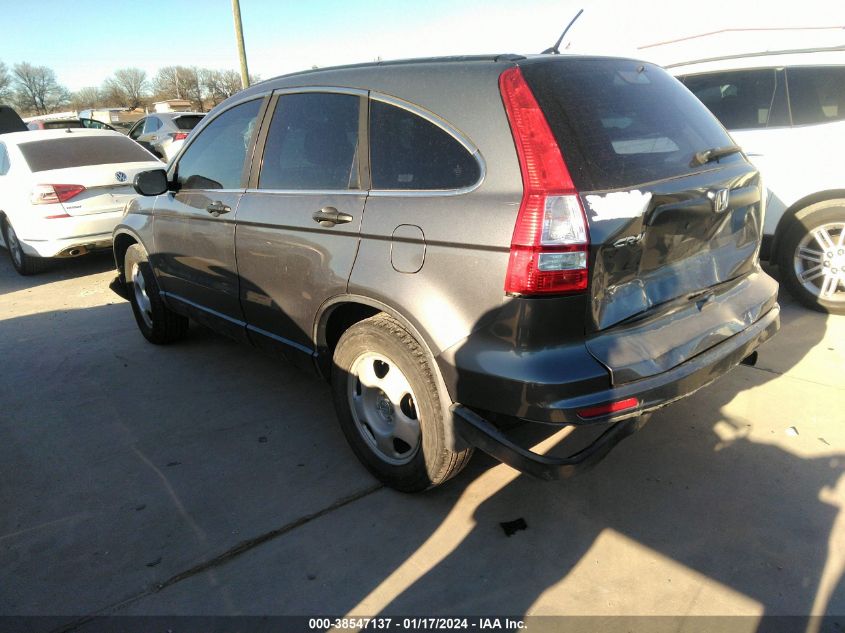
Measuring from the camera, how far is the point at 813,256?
4.72m

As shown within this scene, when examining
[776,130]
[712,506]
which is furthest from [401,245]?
[776,130]

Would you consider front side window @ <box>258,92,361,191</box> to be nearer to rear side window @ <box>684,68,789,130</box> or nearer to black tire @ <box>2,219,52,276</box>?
rear side window @ <box>684,68,789,130</box>

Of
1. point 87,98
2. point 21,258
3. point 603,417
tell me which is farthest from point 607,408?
point 87,98

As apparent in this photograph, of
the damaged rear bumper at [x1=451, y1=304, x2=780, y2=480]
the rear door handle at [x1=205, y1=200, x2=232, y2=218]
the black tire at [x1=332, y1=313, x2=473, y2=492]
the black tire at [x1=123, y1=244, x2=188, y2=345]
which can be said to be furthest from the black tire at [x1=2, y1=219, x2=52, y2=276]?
the damaged rear bumper at [x1=451, y1=304, x2=780, y2=480]

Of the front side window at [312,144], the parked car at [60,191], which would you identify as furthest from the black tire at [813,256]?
the parked car at [60,191]

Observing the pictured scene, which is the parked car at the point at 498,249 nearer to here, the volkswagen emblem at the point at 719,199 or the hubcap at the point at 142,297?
the volkswagen emblem at the point at 719,199

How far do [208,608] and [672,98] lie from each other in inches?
112

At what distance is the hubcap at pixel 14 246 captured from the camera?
743 centimetres

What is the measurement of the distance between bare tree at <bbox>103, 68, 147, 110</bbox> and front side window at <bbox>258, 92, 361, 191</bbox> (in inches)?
2747

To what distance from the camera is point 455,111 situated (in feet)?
7.93

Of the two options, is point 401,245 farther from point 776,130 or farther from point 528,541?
point 776,130

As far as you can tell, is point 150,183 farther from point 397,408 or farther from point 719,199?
point 719,199

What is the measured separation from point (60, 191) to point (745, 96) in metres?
6.79

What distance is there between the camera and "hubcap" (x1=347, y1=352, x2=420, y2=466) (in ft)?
8.94
